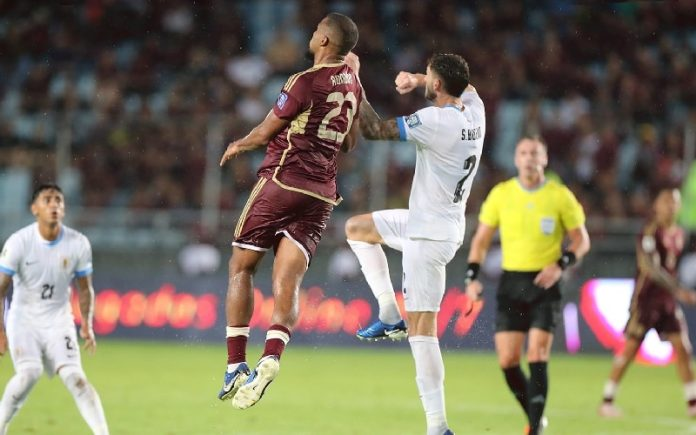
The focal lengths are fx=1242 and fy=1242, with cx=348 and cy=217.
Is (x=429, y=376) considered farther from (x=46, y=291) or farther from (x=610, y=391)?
(x=610, y=391)

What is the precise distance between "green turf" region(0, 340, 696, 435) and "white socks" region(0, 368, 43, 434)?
108 centimetres

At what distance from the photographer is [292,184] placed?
8.53 meters

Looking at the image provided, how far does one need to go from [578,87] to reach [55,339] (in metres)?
14.1

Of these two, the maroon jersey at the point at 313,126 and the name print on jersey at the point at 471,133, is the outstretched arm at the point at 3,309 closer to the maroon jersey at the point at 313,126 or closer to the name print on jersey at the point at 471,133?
the maroon jersey at the point at 313,126

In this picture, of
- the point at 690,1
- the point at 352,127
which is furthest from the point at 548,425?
the point at 690,1

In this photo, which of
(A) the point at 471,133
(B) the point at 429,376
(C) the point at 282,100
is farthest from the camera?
(B) the point at 429,376

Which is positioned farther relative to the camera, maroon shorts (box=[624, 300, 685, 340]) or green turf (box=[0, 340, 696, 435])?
maroon shorts (box=[624, 300, 685, 340])

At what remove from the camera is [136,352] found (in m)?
19.6

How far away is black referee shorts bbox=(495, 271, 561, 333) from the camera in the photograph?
10500mm

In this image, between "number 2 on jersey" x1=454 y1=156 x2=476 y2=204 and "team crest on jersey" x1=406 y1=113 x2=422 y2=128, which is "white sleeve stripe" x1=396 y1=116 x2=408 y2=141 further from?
"number 2 on jersey" x1=454 y1=156 x2=476 y2=204

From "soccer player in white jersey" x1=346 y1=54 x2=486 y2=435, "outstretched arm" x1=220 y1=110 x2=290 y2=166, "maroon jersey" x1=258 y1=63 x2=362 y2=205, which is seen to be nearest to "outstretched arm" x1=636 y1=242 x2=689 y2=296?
"soccer player in white jersey" x1=346 y1=54 x2=486 y2=435

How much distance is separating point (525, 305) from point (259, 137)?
3454mm

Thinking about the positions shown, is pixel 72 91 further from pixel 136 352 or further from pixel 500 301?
pixel 500 301

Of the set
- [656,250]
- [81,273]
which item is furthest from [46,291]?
[656,250]
